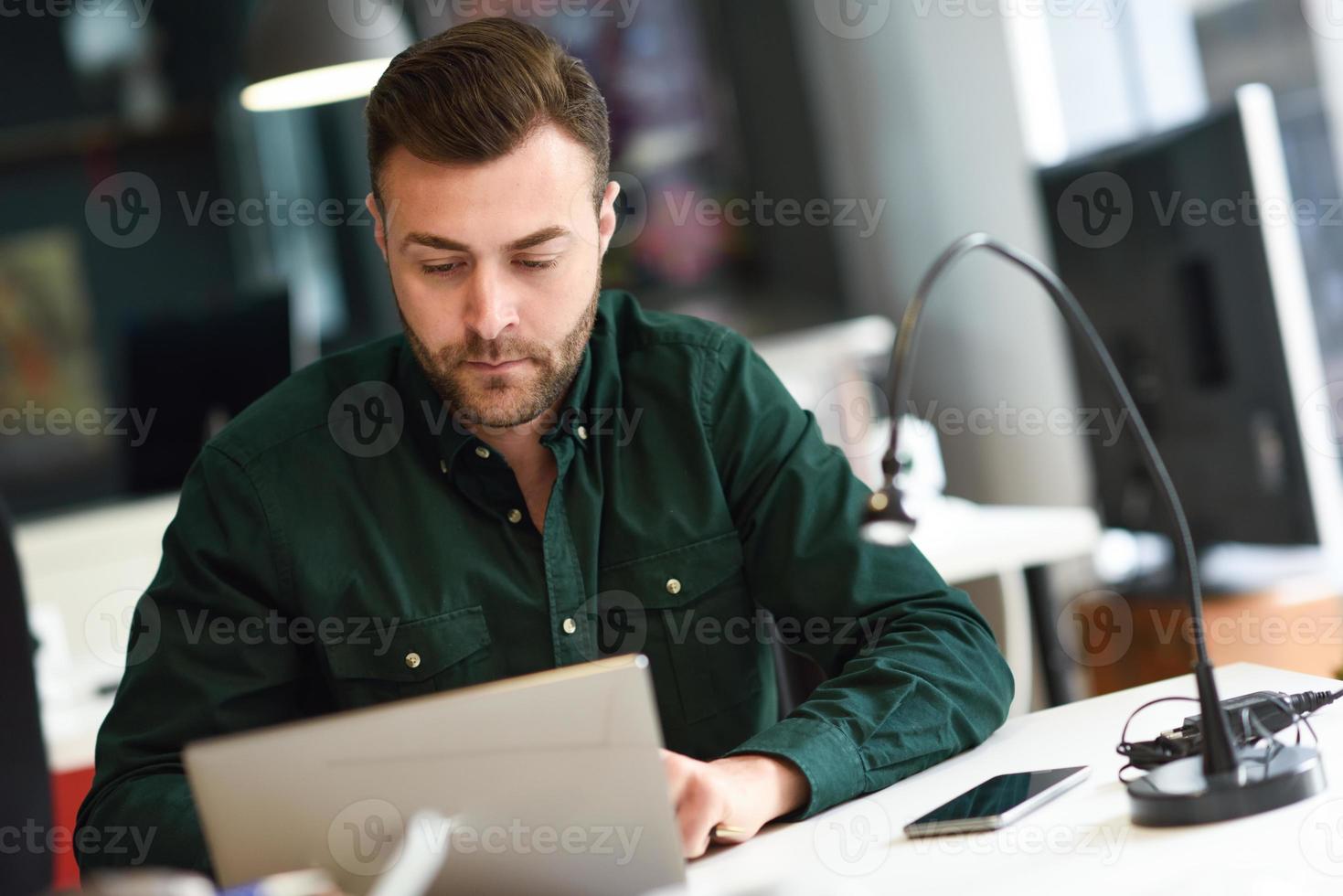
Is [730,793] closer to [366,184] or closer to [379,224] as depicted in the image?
[379,224]

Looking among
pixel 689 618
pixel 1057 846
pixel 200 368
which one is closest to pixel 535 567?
pixel 689 618

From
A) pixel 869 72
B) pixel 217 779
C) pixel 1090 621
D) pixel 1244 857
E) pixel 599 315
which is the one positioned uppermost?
pixel 869 72

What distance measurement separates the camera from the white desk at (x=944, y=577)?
226cm

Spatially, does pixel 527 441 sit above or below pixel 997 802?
above

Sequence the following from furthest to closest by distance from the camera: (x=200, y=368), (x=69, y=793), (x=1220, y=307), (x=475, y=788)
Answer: (x=200, y=368)
(x=1220, y=307)
(x=69, y=793)
(x=475, y=788)

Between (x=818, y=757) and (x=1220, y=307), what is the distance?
1.72 metres

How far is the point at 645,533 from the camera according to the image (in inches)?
60.3

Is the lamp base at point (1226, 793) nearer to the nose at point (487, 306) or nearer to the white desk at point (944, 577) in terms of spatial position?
the nose at point (487, 306)

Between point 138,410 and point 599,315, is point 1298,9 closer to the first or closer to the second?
point 599,315

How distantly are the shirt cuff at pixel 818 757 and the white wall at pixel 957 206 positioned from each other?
2379 millimetres

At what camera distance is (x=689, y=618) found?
5.04 ft

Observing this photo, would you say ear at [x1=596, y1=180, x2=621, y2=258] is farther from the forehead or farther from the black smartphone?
the black smartphone

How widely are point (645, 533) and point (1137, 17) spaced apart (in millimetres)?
2509

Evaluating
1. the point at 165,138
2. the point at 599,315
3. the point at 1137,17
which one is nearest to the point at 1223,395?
the point at 1137,17
